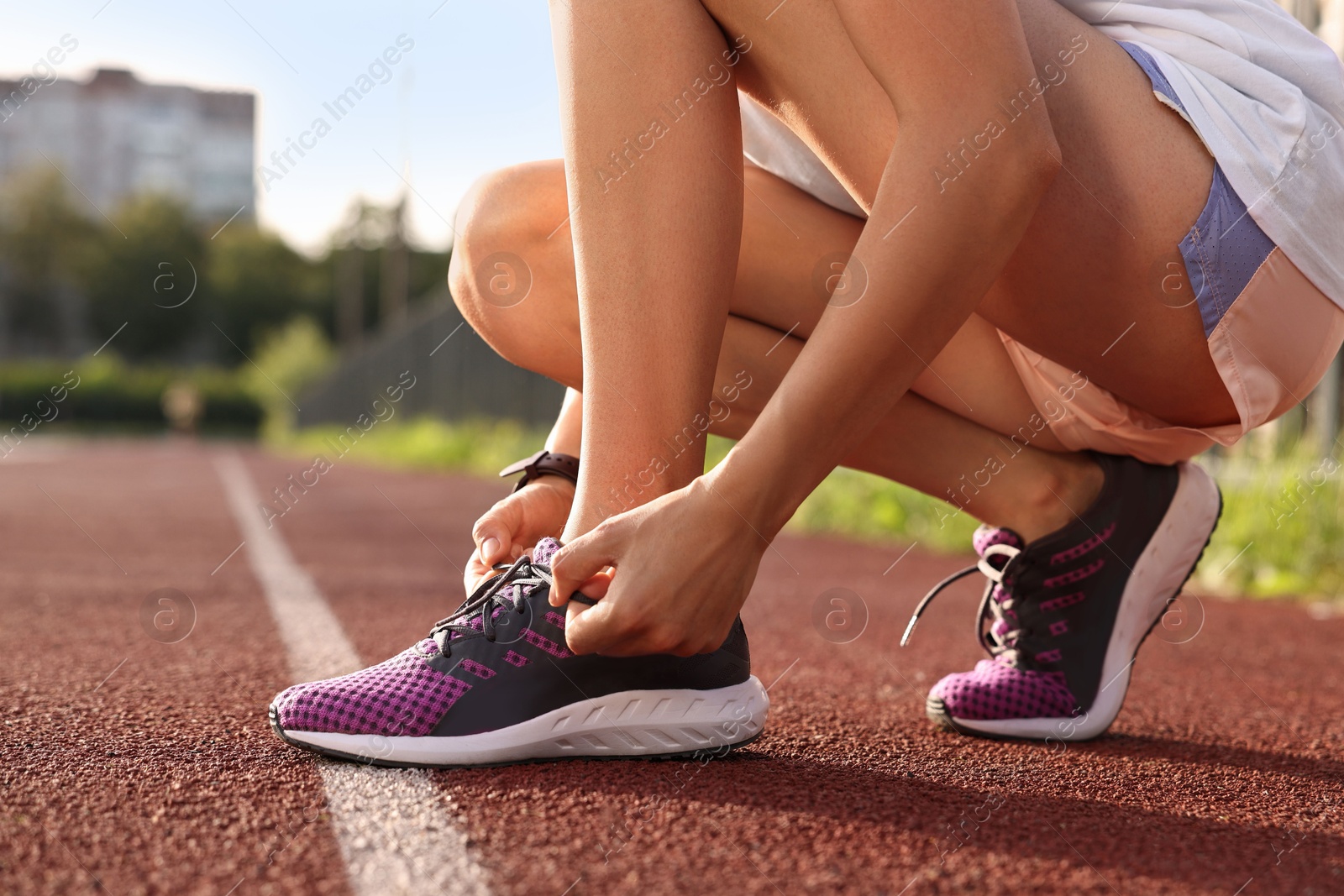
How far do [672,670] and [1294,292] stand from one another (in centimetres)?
90

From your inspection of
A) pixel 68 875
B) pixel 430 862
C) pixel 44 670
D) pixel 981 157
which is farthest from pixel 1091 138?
pixel 44 670

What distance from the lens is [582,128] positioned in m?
1.30

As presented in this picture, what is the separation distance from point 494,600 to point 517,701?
0.42 ft

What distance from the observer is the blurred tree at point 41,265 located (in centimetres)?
6031

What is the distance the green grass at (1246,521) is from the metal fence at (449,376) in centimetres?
414

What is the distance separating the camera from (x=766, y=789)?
1241mm

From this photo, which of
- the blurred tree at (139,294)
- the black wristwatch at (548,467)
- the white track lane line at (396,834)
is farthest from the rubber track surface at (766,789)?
the blurred tree at (139,294)

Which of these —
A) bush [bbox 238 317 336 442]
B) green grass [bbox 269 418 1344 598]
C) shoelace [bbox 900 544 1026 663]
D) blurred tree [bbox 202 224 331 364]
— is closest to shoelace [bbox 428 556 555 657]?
shoelace [bbox 900 544 1026 663]

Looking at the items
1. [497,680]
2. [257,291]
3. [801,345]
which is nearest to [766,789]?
[497,680]

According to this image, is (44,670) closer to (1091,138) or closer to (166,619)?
(166,619)

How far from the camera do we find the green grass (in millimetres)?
4062
